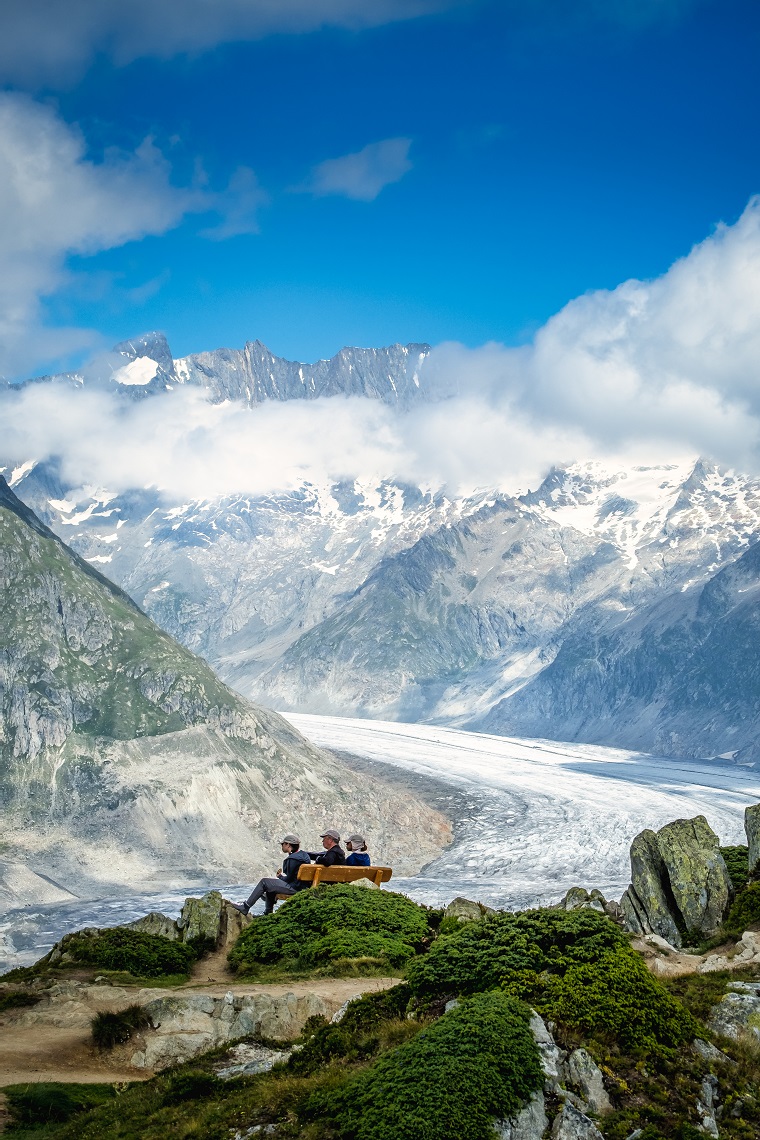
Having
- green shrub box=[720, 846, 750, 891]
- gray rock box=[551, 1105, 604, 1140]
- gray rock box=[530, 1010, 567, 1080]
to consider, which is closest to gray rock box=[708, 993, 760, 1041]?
gray rock box=[530, 1010, 567, 1080]

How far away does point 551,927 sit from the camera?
63.9 ft

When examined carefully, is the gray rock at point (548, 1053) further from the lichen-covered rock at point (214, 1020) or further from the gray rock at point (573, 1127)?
the lichen-covered rock at point (214, 1020)

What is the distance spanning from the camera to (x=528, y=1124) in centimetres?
1414

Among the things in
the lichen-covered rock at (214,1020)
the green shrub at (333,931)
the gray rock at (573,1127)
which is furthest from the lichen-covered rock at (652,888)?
the gray rock at (573,1127)

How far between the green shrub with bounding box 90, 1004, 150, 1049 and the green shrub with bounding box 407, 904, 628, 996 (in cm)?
790

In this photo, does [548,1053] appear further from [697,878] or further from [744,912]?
[697,878]

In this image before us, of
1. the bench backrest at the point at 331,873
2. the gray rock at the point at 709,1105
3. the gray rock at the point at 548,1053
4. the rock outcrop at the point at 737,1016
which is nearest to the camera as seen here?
the gray rock at the point at 709,1105

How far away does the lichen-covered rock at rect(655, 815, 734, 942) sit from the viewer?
3127 centimetres

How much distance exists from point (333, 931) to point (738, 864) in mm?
16420

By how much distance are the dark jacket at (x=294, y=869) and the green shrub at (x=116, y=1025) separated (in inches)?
347

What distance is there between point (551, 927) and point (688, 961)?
24.6 ft

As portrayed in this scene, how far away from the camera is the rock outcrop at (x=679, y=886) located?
31.4m

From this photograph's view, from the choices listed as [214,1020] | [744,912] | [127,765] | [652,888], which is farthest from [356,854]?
[127,765]

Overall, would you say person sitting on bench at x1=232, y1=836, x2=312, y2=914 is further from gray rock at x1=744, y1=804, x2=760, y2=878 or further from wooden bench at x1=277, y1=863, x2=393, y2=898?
gray rock at x1=744, y1=804, x2=760, y2=878
